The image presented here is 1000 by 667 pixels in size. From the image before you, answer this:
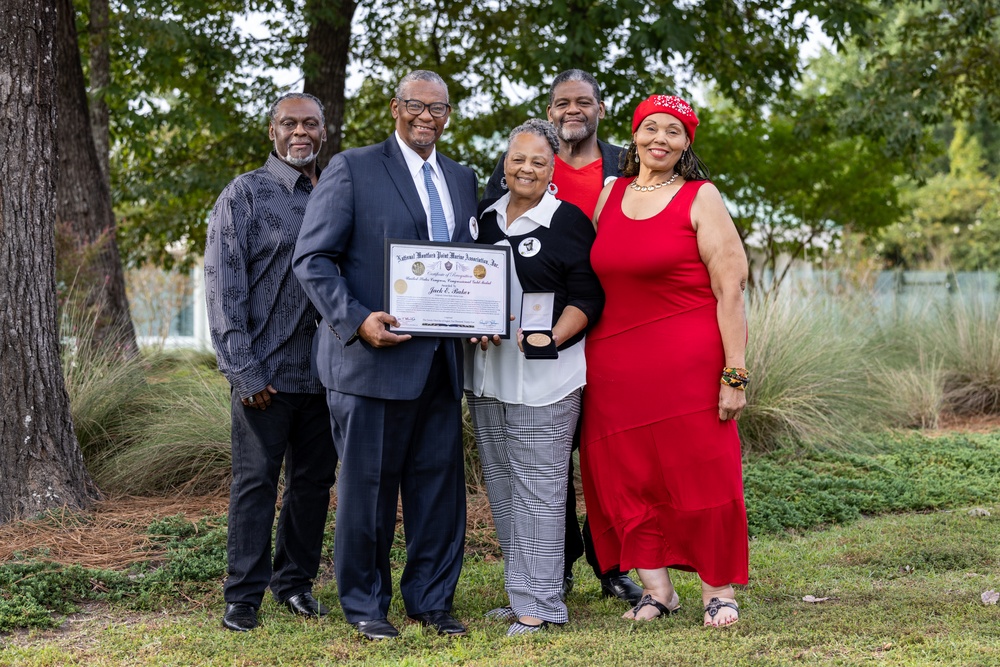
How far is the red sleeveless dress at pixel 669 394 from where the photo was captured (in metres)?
4.31

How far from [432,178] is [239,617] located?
2.05 metres

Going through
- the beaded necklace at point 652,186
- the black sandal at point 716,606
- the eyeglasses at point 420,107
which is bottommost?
the black sandal at point 716,606

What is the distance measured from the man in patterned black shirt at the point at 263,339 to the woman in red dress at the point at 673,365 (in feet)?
4.23

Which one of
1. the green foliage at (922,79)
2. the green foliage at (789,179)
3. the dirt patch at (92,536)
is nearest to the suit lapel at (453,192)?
the dirt patch at (92,536)

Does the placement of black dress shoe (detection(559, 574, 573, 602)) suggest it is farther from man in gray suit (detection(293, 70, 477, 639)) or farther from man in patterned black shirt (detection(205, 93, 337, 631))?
man in patterned black shirt (detection(205, 93, 337, 631))

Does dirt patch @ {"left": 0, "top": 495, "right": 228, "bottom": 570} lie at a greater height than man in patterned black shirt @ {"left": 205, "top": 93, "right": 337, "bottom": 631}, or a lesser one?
lesser

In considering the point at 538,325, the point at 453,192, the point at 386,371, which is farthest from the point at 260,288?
the point at 538,325

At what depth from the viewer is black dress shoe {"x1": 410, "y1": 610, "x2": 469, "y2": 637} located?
4.25 m

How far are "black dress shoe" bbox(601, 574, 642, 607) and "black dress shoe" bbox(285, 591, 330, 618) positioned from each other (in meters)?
1.33

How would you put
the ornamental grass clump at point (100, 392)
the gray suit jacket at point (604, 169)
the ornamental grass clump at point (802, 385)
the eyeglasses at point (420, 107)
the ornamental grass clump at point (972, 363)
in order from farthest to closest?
the ornamental grass clump at point (972, 363) < the ornamental grass clump at point (802, 385) < the ornamental grass clump at point (100, 392) < the gray suit jacket at point (604, 169) < the eyeglasses at point (420, 107)

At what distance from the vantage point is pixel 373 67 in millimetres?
14352

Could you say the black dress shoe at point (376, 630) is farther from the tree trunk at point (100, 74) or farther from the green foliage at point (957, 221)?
the green foliage at point (957, 221)

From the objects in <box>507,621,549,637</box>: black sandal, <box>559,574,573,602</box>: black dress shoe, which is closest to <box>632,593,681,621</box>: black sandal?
<box>507,621,549,637</box>: black sandal

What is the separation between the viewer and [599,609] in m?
4.73
